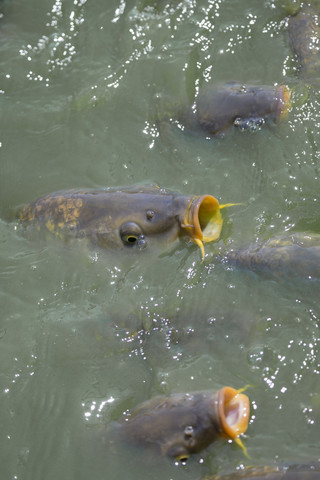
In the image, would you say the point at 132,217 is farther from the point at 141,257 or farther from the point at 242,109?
the point at 242,109

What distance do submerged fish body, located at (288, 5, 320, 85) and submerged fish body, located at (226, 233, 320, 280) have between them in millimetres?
1616

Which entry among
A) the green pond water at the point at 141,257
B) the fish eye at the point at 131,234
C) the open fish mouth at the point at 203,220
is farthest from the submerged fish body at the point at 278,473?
the fish eye at the point at 131,234

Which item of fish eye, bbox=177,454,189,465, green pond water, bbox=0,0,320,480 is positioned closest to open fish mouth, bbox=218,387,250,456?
green pond water, bbox=0,0,320,480

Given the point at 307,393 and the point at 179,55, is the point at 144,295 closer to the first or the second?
the point at 307,393

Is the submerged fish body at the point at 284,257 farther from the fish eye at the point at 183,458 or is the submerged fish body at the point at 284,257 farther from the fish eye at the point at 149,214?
the fish eye at the point at 183,458

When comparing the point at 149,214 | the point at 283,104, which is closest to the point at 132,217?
the point at 149,214

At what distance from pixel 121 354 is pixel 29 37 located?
309cm

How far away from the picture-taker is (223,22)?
5473mm

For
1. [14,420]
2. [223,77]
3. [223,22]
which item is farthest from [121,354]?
[223,22]

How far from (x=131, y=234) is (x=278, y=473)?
1.67 metres

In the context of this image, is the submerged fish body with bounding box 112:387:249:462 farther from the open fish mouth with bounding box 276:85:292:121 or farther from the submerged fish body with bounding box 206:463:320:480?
the open fish mouth with bounding box 276:85:292:121

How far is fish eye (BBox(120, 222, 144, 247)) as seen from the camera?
13.2ft

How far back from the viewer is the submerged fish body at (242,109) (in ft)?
15.4

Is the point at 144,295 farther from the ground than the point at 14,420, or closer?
farther from the ground
